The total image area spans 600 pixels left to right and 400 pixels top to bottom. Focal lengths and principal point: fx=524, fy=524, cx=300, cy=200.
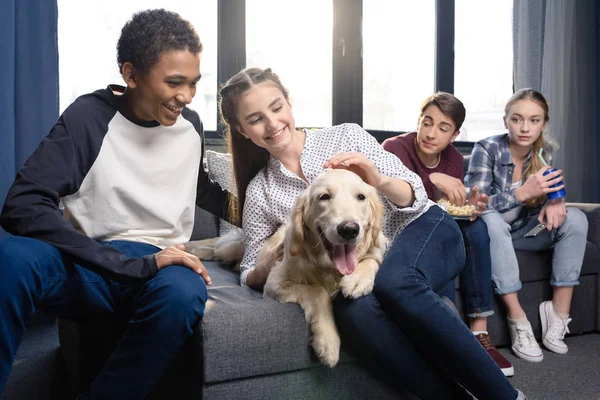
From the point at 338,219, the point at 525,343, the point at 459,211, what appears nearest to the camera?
the point at 338,219

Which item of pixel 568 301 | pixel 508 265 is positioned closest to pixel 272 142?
pixel 508 265

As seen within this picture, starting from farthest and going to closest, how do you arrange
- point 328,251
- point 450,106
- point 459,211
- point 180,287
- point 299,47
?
point 299,47
point 450,106
point 459,211
point 328,251
point 180,287

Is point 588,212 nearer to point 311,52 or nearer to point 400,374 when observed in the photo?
point 400,374

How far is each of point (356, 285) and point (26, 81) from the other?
8.12 feet

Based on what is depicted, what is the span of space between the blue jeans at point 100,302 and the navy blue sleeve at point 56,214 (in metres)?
0.04

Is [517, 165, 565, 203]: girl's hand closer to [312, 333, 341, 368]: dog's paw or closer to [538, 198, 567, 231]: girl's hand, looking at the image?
[538, 198, 567, 231]: girl's hand

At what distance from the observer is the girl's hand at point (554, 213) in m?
2.55

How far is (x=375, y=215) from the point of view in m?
A: 1.71

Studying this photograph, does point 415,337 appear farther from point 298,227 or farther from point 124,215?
point 124,215

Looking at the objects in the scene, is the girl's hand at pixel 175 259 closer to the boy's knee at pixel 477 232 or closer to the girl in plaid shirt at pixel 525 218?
the boy's knee at pixel 477 232

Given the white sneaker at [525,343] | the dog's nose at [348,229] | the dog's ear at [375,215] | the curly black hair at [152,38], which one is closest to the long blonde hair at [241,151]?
the curly black hair at [152,38]

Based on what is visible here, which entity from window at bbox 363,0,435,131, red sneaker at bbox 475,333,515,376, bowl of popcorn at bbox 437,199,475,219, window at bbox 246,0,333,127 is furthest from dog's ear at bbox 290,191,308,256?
window at bbox 363,0,435,131

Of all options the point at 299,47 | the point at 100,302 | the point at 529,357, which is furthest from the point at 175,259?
the point at 299,47

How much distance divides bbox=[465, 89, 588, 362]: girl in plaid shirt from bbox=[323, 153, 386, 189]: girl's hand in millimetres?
1010
